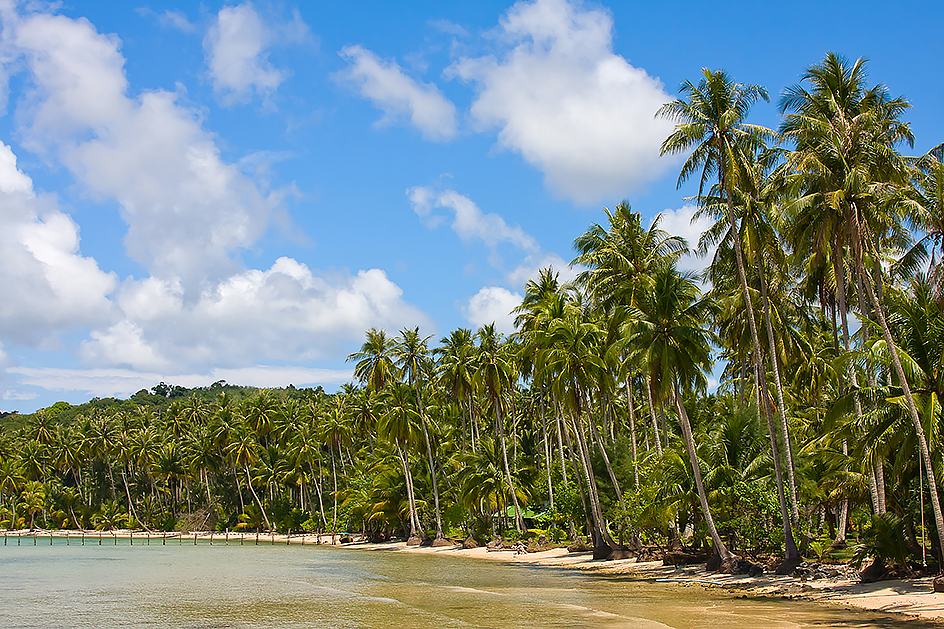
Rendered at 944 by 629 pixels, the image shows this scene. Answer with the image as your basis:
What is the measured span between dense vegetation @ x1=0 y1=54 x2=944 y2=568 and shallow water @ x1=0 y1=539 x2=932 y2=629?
493cm

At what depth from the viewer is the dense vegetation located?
884 inches

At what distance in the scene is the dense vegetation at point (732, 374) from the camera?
2245cm

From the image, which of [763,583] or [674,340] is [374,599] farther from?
[674,340]

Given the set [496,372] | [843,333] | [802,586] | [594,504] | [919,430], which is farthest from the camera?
[496,372]

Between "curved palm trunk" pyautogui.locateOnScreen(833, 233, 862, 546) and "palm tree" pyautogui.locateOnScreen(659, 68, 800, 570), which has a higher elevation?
"palm tree" pyautogui.locateOnScreen(659, 68, 800, 570)

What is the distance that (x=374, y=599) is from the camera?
87.5 ft

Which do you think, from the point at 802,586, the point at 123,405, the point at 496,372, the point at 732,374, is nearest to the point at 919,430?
the point at 802,586

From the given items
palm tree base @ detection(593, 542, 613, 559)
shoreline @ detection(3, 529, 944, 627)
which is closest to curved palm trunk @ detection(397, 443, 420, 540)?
shoreline @ detection(3, 529, 944, 627)

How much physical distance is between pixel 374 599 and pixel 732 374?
A: 3859 centimetres

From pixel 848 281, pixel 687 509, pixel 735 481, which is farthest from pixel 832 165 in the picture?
pixel 687 509

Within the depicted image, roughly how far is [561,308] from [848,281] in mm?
14297

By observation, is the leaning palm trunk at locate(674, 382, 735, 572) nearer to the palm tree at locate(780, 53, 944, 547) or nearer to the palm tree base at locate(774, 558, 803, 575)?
the palm tree base at locate(774, 558, 803, 575)

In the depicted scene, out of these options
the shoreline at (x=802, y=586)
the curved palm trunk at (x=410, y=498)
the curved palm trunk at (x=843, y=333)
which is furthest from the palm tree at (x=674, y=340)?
the curved palm trunk at (x=410, y=498)

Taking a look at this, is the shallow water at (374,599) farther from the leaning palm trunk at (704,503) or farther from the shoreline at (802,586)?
the leaning palm trunk at (704,503)
